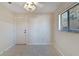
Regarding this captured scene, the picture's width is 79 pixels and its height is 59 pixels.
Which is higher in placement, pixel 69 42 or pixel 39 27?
pixel 39 27

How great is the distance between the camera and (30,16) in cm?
548

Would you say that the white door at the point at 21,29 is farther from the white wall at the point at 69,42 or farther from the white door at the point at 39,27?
the white wall at the point at 69,42

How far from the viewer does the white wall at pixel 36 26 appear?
5.42 metres

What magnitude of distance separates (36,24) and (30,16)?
471 mm

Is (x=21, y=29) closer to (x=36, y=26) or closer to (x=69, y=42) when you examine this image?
(x=36, y=26)

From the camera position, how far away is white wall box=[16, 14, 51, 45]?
17.8 ft

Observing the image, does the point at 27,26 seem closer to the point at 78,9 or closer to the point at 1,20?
the point at 1,20

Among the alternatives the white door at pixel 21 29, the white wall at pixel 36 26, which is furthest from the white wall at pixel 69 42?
the white door at pixel 21 29

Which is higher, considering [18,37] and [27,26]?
[27,26]

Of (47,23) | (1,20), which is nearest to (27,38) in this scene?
(47,23)

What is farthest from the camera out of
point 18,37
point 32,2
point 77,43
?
point 18,37

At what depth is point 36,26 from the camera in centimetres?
546

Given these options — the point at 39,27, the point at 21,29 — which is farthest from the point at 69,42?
the point at 21,29

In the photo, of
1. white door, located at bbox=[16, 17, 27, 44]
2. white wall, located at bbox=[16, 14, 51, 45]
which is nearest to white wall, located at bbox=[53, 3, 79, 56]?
white wall, located at bbox=[16, 14, 51, 45]
